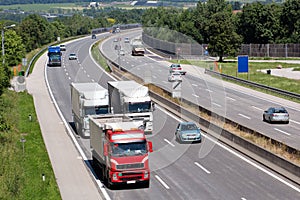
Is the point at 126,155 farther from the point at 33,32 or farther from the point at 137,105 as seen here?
the point at 33,32

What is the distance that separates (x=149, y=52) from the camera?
5669 inches

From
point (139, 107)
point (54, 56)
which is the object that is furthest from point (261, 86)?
point (54, 56)

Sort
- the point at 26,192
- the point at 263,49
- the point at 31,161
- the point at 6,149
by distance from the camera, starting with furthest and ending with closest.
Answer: the point at 263,49, the point at 6,149, the point at 31,161, the point at 26,192

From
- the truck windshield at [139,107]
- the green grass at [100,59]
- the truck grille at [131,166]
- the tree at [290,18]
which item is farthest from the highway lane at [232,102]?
the tree at [290,18]

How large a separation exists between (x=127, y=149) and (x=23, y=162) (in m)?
10.2

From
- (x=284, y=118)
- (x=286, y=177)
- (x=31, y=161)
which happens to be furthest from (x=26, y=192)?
(x=284, y=118)

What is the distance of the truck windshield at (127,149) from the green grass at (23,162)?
3.67 m

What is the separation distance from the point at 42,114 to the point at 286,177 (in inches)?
1230

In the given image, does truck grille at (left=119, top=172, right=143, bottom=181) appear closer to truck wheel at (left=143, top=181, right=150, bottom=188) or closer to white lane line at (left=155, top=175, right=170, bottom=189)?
truck wheel at (left=143, top=181, right=150, bottom=188)

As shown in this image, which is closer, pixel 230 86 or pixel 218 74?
pixel 230 86

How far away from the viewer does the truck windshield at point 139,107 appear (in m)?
46.5

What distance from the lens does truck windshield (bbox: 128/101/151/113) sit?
46500 millimetres

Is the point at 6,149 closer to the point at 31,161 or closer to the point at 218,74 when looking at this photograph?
the point at 31,161

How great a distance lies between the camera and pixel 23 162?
128 feet
